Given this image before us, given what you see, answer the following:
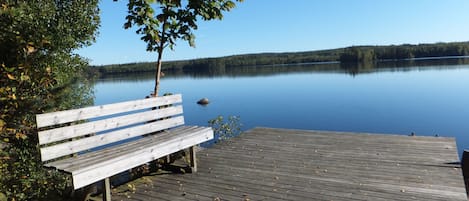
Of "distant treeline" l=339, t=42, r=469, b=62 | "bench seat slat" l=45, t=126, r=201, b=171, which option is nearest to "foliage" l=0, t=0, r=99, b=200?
"bench seat slat" l=45, t=126, r=201, b=171

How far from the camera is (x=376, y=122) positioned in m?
16.4

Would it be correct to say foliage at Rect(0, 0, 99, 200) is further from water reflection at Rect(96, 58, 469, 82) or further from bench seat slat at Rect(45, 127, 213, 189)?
water reflection at Rect(96, 58, 469, 82)

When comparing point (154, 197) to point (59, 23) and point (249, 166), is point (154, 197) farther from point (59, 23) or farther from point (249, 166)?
point (59, 23)

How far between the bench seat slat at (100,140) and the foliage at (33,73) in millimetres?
315

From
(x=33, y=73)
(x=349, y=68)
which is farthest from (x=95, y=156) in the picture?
(x=349, y=68)

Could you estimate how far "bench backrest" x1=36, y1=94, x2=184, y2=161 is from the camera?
301 cm

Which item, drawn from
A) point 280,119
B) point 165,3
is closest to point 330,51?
point 280,119

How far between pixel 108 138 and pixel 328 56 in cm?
8492

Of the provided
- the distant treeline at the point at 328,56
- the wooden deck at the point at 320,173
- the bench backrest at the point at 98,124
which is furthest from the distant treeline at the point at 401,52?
the bench backrest at the point at 98,124

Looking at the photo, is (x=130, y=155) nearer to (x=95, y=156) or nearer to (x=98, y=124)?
(x=95, y=156)

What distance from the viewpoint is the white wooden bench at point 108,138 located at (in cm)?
296

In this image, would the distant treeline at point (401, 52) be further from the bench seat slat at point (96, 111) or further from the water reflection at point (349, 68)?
the bench seat slat at point (96, 111)

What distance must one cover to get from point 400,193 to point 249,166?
174 cm

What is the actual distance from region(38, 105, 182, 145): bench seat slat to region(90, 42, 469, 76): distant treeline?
197 ft
